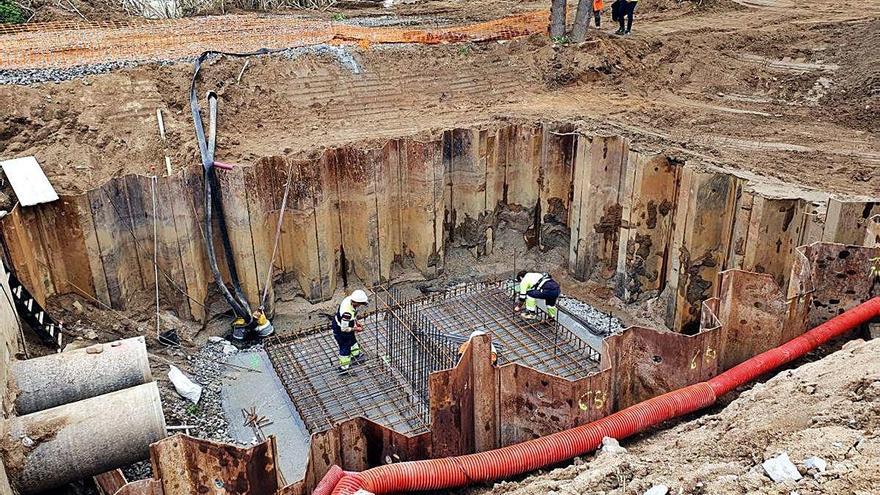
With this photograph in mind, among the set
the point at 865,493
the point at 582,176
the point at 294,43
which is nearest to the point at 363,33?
the point at 294,43

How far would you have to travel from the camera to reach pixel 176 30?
16.5 m

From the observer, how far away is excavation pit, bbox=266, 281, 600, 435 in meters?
9.92

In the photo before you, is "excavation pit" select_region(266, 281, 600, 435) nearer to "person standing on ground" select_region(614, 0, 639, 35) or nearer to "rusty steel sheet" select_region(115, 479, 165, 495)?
"rusty steel sheet" select_region(115, 479, 165, 495)

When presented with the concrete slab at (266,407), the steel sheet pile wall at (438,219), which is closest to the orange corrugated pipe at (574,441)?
the steel sheet pile wall at (438,219)

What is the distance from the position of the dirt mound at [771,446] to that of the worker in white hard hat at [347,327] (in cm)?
376

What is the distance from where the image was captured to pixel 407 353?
11.0m

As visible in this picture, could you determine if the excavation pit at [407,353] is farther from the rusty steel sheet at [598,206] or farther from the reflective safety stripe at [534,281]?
the rusty steel sheet at [598,206]

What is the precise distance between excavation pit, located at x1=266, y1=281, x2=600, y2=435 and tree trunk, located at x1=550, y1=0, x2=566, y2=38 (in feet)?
23.7

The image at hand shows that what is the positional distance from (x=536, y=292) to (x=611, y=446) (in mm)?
4730

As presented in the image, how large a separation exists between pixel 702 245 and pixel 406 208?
506 centimetres

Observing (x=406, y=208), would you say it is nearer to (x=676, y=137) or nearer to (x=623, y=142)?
(x=623, y=142)

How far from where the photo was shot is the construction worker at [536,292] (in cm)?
1130

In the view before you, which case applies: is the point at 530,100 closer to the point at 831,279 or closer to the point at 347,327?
the point at 347,327

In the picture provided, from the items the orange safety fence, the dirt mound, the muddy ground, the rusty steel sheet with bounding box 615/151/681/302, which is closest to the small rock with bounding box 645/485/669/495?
the dirt mound
